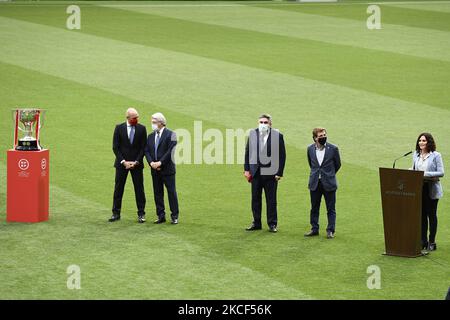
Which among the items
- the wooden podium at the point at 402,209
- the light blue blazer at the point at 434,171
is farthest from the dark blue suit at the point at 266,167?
the light blue blazer at the point at 434,171

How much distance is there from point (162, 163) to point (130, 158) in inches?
24.7

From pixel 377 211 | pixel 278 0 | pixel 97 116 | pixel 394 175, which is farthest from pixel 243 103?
pixel 278 0

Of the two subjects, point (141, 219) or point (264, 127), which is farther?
point (141, 219)

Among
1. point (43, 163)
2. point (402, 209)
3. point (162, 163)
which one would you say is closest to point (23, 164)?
point (43, 163)

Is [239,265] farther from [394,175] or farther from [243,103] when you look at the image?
[243,103]

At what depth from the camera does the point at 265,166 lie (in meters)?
15.9

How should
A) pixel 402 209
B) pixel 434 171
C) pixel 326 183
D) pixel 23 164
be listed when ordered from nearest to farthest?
pixel 402 209, pixel 434 171, pixel 326 183, pixel 23 164

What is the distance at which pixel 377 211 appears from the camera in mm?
17328

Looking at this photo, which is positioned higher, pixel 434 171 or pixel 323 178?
pixel 434 171

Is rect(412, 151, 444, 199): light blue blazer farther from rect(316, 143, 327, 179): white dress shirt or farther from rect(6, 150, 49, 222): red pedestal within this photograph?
rect(6, 150, 49, 222): red pedestal

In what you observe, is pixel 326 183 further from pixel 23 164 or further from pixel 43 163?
pixel 23 164

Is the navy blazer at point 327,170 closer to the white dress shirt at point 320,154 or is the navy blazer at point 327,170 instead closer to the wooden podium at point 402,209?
the white dress shirt at point 320,154

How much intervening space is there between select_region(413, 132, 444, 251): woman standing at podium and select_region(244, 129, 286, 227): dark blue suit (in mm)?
2258
